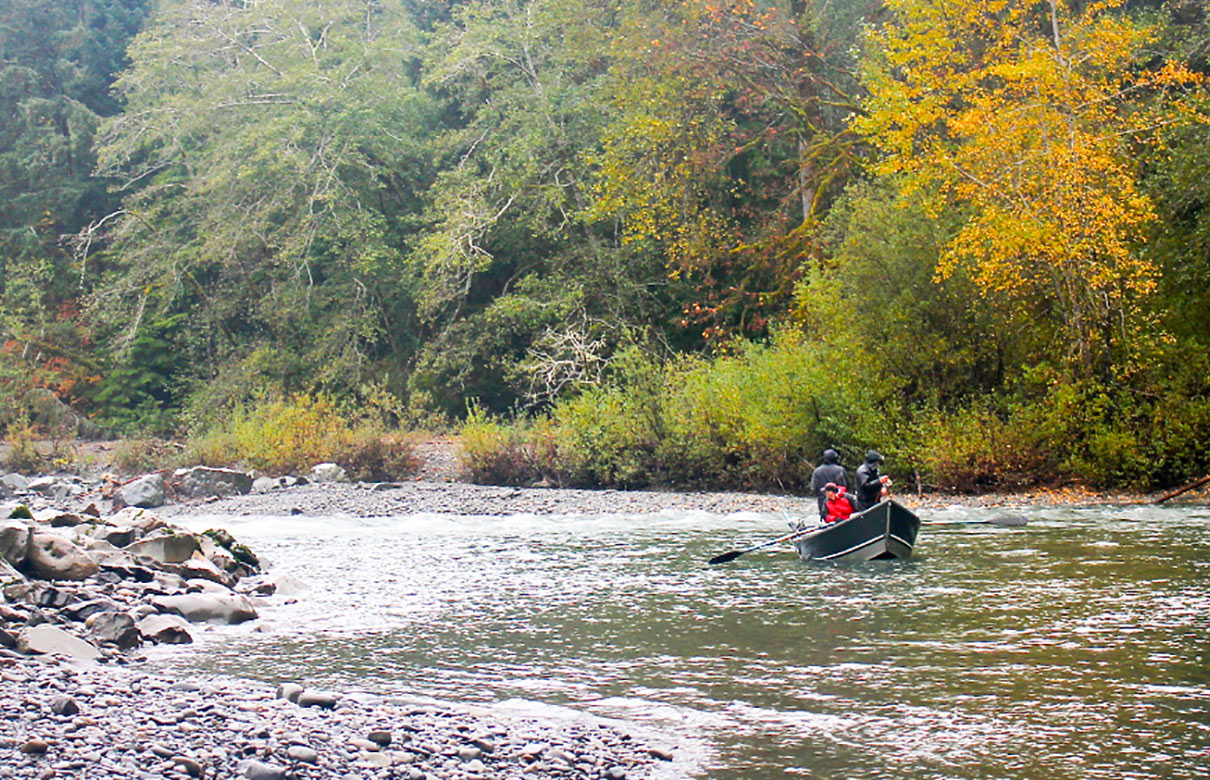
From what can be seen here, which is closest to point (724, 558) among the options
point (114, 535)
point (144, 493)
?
point (114, 535)

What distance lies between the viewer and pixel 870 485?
51.7ft

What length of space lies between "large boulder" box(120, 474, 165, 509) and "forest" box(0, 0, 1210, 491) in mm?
3735

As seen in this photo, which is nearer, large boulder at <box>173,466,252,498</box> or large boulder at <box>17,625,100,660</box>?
large boulder at <box>17,625,100,660</box>

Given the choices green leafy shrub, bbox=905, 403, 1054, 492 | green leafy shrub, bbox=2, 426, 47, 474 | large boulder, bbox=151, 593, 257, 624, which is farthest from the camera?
green leafy shrub, bbox=2, 426, 47, 474

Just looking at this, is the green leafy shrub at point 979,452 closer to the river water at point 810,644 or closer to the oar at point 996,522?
the oar at point 996,522

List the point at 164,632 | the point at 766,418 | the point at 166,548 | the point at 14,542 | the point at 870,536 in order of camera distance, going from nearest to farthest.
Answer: the point at 164,632, the point at 14,542, the point at 166,548, the point at 870,536, the point at 766,418

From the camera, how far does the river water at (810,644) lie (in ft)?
24.5

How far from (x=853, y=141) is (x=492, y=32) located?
1228cm

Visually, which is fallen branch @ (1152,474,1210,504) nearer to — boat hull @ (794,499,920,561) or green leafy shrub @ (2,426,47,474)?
boat hull @ (794,499,920,561)

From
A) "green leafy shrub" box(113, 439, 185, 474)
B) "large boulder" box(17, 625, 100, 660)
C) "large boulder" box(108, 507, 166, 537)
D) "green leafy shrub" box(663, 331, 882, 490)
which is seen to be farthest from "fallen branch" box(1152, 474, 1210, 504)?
"green leafy shrub" box(113, 439, 185, 474)

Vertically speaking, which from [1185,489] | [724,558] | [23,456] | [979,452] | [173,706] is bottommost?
[23,456]

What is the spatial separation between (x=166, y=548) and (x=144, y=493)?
1261 cm

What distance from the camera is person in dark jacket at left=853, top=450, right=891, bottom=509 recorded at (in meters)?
15.7

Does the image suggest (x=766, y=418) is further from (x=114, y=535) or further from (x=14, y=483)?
(x=14, y=483)
